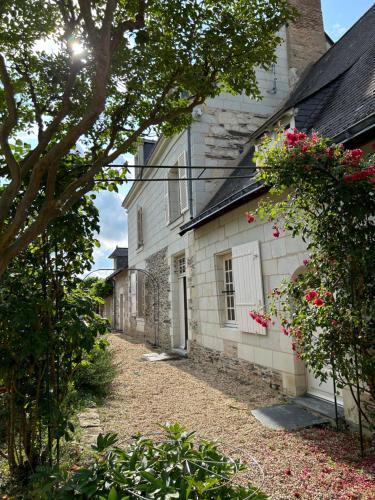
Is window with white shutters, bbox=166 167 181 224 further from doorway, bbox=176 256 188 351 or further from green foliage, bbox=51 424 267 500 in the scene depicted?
green foliage, bbox=51 424 267 500

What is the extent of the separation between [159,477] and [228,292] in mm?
5145

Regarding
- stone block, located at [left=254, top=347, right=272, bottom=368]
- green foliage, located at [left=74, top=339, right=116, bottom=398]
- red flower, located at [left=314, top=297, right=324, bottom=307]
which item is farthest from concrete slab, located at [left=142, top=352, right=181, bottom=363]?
red flower, located at [left=314, top=297, right=324, bottom=307]

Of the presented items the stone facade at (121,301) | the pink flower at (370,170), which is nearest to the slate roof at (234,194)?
the pink flower at (370,170)

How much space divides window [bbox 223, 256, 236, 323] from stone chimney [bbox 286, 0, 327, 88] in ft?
17.2

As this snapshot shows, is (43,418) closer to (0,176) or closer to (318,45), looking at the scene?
(0,176)

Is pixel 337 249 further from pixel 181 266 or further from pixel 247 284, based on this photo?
pixel 181 266

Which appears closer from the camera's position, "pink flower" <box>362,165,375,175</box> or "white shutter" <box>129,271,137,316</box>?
"pink flower" <box>362,165,375,175</box>

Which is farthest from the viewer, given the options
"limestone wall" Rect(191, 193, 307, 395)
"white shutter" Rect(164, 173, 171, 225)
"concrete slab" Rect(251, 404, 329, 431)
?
"white shutter" Rect(164, 173, 171, 225)

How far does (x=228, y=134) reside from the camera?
28.7ft

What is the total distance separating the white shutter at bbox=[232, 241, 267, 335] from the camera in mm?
5445

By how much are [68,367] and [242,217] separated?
4.02 meters

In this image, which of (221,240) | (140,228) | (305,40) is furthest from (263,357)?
(140,228)

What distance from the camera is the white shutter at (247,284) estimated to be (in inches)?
214

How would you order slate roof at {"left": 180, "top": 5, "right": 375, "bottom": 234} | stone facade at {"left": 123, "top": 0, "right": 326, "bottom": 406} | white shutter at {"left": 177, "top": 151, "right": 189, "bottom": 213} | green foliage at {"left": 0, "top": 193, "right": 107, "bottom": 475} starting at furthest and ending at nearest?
1. white shutter at {"left": 177, "top": 151, "right": 189, "bottom": 213}
2. stone facade at {"left": 123, "top": 0, "right": 326, "bottom": 406}
3. slate roof at {"left": 180, "top": 5, "right": 375, "bottom": 234}
4. green foliage at {"left": 0, "top": 193, "right": 107, "bottom": 475}
